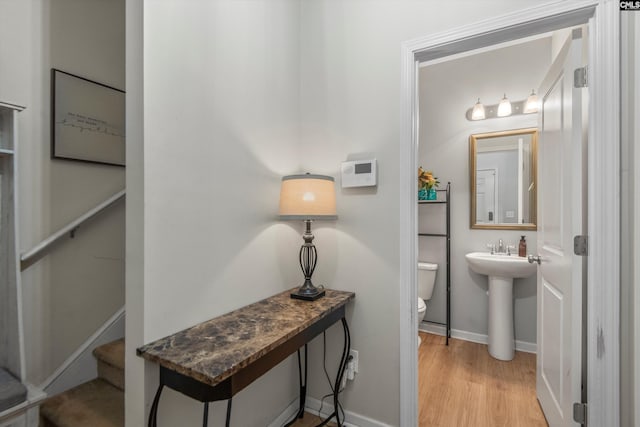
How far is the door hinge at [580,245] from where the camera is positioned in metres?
1.26

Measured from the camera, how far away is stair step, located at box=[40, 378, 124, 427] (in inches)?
51.3

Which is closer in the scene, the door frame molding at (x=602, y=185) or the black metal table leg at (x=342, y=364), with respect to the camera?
the door frame molding at (x=602, y=185)

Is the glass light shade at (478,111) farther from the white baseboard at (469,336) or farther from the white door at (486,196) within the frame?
the white baseboard at (469,336)

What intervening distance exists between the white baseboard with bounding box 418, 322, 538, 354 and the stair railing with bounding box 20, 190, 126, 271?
301 cm

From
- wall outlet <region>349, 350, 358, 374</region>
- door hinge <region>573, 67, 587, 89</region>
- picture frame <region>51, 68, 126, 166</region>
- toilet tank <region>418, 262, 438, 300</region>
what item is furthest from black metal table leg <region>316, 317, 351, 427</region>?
picture frame <region>51, 68, 126, 166</region>

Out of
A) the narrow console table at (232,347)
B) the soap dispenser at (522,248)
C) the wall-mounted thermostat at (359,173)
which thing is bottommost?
the narrow console table at (232,347)

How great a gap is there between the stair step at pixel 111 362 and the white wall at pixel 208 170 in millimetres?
617


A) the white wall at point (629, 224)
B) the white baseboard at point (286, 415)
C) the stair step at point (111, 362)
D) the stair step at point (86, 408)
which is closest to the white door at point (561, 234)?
the white wall at point (629, 224)

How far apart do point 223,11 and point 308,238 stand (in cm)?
120

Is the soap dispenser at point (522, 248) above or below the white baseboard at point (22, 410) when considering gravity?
above

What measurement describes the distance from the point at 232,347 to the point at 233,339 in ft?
0.23

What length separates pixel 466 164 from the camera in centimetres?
291

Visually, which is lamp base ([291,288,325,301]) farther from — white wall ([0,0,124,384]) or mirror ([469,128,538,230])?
mirror ([469,128,538,230])

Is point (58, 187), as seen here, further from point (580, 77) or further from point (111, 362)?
point (580, 77)
